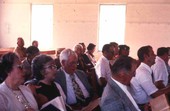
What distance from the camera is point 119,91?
8.39ft

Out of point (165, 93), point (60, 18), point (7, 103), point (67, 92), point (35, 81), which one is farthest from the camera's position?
point (60, 18)

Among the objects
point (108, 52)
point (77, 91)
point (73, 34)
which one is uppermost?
point (73, 34)

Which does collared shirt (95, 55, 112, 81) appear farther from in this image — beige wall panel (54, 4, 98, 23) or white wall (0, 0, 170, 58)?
beige wall panel (54, 4, 98, 23)

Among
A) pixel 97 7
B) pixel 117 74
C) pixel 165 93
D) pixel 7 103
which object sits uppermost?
pixel 97 7

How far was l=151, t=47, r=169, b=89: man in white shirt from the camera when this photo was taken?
14.6ft

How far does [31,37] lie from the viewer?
1117 cm

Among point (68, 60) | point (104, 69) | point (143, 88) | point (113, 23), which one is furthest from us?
point (113, 23)

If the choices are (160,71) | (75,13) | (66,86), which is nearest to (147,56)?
(160,71)

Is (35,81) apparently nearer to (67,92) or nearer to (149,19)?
(67,92)

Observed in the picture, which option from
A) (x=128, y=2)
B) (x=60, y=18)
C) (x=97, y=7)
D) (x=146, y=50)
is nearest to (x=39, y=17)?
(x=60, y=18)

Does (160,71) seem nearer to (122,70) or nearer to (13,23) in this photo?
(122,70)

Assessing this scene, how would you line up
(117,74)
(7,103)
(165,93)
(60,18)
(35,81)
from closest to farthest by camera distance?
(7,103) < (117,74) < (35,81) < (165,93) < (60,18)

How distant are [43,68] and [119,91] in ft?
2.45

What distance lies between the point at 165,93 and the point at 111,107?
1566 mm
